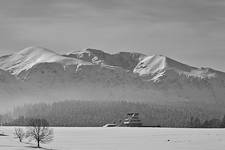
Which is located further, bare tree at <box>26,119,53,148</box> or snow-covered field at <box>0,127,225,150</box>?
bare tree at <box>26,119,53,148</box>

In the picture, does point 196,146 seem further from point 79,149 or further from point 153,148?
point 79,149

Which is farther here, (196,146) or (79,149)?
(196,146)

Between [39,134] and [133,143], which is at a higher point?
[133,143]

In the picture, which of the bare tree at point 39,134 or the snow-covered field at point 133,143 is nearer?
the snow-covered field at point 133,143

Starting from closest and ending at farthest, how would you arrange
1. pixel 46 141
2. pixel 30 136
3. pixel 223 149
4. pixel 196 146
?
pixel 223 149 → pixel 196 146 → pixel 46 141 → pixel 30 136

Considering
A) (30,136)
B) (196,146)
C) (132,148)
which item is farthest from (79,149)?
(30,136)

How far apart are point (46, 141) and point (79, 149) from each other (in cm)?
2801

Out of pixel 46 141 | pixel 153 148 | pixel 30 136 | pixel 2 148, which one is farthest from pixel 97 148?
pixel 30 136

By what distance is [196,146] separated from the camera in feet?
329

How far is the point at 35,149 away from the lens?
3748 inches

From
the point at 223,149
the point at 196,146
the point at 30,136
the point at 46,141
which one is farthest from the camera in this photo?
the point at 30,136

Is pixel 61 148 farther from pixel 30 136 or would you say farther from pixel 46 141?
pixel 30 136

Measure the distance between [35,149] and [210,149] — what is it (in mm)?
32003

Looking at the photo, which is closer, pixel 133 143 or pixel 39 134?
pixel 133 143
